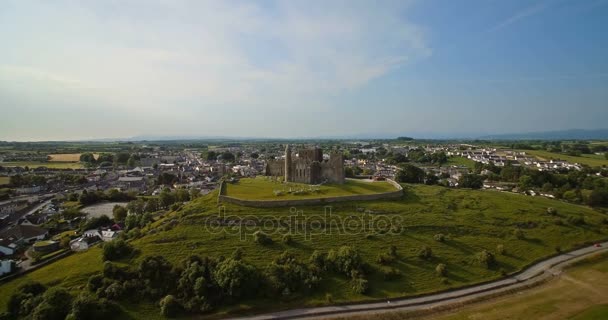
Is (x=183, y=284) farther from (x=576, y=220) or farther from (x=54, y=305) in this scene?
(x=576, y=220)

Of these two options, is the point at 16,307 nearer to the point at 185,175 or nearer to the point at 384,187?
the point at 384,187

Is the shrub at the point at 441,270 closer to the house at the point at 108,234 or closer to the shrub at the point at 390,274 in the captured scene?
the shrub at the point at 390,274

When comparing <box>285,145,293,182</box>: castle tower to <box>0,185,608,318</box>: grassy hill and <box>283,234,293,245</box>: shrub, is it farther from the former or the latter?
<box>283,234,293,245</box>: shrub

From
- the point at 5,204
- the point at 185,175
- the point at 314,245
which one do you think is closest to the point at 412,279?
the point at 314,245

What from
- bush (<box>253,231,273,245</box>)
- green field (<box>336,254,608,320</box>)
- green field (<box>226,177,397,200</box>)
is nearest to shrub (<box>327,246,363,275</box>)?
green field (<box>336,254,608,320</box>)

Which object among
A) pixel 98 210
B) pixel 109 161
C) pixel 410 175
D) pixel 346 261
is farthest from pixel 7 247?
pixel 109 161

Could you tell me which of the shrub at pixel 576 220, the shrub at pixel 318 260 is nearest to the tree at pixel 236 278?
the shrub at pixel 318 260
